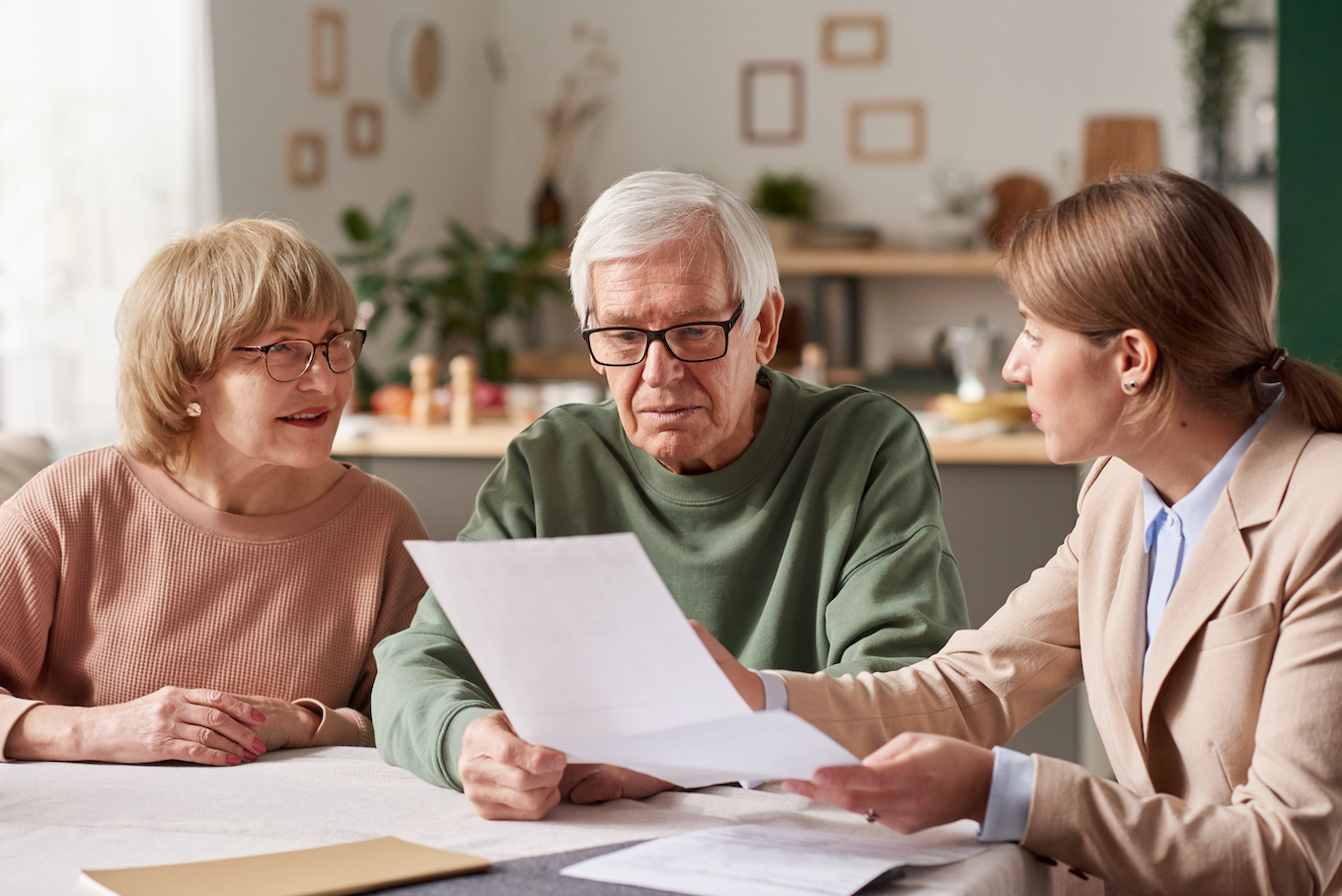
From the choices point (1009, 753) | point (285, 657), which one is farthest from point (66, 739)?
point (1009, 753)

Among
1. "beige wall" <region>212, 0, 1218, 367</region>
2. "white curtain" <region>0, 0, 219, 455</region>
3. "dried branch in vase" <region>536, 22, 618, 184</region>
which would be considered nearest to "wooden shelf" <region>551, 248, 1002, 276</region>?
"beige wall" <region>212, 0, 1218, 367</region>

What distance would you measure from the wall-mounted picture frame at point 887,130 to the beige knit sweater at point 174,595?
5.19 meters

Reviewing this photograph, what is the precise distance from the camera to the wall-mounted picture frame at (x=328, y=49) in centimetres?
522

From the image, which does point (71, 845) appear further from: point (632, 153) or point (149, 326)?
point (632, 153)

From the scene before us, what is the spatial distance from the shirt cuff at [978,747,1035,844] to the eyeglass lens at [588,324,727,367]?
0.58 m

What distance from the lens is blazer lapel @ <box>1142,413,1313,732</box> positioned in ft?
3.38

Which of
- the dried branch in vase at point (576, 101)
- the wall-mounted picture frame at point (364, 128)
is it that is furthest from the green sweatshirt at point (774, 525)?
the dried branch in vase at point (576, 101)

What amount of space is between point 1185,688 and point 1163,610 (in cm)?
6

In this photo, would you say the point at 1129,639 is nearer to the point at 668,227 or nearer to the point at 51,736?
the point at 668,227

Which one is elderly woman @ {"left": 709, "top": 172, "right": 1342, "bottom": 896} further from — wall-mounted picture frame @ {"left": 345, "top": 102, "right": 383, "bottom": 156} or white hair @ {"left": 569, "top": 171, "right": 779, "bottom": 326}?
wall-mounted picture frame @ {"left": 345, "top": 102, "right": 383, "bottom": 156}

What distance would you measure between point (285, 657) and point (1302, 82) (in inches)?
135

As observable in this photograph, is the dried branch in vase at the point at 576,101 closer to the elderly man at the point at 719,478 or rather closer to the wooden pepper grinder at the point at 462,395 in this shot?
the wooden pepper grinder at the point at 462,395

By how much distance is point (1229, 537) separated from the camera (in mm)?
1039

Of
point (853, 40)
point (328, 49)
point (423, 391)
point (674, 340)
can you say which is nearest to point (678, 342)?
point (674, 340)
